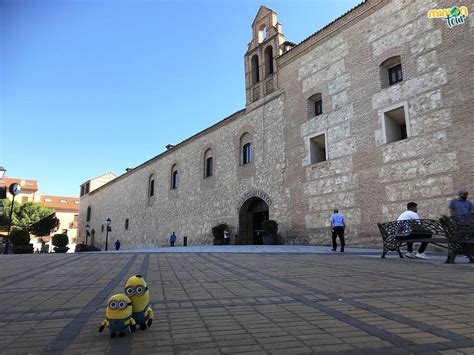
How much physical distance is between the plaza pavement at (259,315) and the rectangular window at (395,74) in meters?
10.7

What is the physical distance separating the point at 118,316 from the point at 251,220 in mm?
18778

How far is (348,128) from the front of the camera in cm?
1543

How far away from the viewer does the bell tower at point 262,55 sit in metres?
20.4

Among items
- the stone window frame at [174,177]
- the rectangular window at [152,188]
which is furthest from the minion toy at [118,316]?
the rectangular window at [152,188]

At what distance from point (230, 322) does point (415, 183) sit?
1170 centimetres

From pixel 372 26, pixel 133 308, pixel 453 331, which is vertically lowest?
pixel 453 331

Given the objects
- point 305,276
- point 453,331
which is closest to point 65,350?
point 453,331

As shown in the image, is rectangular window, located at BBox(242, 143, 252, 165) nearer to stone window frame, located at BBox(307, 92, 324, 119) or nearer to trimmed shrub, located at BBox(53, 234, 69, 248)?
stone window frame, located at BBox(307, 92, 324, 119)

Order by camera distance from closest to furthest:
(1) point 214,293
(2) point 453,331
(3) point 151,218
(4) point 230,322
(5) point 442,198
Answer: (2) point 453,331
(4) point 230,322
(1) point 214,293
(5) point 442,198
(3) point 151,218

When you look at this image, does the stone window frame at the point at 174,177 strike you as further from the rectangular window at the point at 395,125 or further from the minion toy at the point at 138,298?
the minion toy at the point at 138,298

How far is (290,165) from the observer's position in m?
18.2

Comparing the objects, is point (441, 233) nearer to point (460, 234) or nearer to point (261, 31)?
point (460, 234)

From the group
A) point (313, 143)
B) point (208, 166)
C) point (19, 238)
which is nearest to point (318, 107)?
point (313, 143)

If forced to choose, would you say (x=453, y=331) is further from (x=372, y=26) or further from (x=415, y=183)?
(x=372, y=26)
